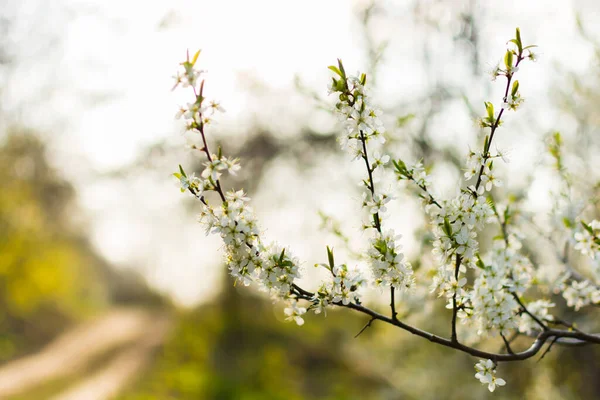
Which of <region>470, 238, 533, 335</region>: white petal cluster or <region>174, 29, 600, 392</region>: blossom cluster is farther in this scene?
<region>470, 238, 533, 335</region>: white petal cluster

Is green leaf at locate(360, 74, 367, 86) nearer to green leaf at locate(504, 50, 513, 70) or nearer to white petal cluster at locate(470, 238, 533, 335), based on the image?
green leaf at locate(504, 50, 513, 70)

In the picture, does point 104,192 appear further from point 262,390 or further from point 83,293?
point 83,293

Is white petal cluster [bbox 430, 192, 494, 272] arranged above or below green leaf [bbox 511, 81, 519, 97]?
below

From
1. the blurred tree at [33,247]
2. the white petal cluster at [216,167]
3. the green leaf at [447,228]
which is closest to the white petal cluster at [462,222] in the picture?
the green leaf at [447,228]

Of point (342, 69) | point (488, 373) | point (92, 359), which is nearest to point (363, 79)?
point (342, 69)

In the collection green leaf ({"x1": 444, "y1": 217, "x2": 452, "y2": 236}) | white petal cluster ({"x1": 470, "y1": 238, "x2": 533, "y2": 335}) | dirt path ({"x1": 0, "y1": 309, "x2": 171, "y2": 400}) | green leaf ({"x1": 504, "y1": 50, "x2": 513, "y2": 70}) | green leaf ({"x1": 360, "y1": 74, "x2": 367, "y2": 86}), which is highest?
dirt path ({"x1": 0, "y1": 309, "x2": 171, "y2": 400})

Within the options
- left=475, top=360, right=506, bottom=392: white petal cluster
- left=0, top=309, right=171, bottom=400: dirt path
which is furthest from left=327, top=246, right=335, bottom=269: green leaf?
left=0, top=309, right=171, bottom=400: dirt path

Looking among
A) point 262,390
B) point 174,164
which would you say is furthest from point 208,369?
point 174,164

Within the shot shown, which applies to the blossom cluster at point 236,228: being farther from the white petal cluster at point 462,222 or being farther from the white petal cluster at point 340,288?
the white petal cluster at point 462,222
